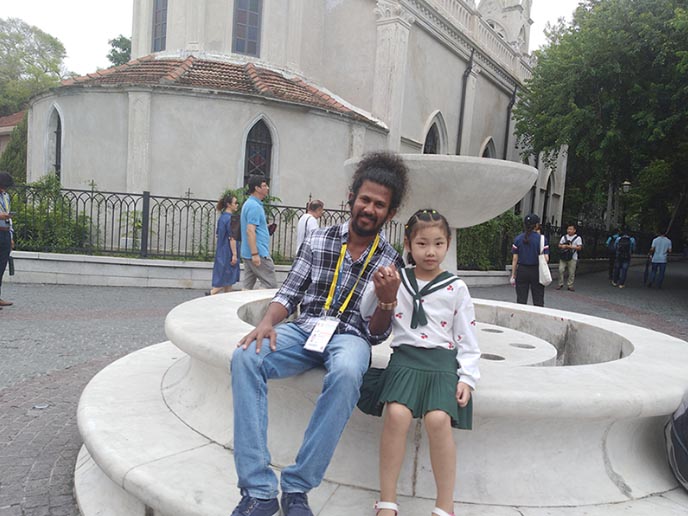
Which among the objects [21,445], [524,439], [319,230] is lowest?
[21,445]

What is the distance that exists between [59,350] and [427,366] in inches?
190

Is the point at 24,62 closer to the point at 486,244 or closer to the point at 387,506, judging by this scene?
the point at 486,244

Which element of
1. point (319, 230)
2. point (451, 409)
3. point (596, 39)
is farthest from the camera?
point (596, 39)

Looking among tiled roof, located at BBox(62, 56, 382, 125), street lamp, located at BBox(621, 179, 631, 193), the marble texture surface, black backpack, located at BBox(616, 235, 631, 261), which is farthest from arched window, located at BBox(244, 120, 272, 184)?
street lamp, located at BBox(621, 179, 631, 193)

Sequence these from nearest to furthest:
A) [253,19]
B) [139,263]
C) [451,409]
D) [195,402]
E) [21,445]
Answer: [451,409] < [195,402] < [21,445] < [139,263] < [253,19]

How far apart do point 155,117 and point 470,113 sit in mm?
12955

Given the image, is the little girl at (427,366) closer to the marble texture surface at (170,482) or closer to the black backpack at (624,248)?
the marble texture surface at (170,482)

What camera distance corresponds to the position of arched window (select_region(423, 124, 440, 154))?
19.7 m

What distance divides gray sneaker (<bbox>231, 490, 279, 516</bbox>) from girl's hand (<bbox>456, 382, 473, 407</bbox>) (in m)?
0.84

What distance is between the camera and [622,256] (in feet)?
51.2

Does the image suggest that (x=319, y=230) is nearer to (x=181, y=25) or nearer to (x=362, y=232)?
(x=362, y=232)

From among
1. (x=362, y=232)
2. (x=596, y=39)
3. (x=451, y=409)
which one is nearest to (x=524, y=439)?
(x=451, y=409)

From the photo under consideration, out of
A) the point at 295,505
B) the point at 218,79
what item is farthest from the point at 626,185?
the point at 295,505

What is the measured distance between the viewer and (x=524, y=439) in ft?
7.68
